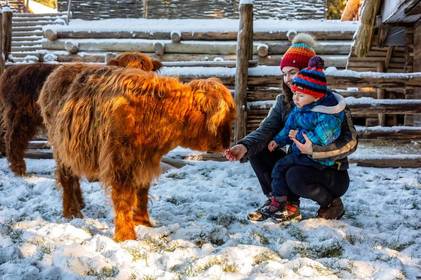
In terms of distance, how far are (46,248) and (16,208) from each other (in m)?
1.53

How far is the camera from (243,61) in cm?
680

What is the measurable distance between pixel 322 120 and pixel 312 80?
1.05 ft

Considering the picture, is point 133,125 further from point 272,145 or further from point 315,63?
point 315,63

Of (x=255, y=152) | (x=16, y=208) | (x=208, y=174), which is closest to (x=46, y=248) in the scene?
(x=16, y=208)

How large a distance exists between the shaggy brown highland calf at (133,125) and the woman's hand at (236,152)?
0.71ft

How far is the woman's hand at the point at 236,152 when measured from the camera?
3637 millimetres

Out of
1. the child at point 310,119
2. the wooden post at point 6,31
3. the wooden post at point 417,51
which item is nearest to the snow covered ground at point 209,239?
the child at point 310,119

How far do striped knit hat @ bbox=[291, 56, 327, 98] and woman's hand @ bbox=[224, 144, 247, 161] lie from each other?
25.0 inches

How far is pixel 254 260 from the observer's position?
3.00 m

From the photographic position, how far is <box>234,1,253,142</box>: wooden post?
22.1ft

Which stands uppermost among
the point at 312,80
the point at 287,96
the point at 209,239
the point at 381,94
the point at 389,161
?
the point at 312,80

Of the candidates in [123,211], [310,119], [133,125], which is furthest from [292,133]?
[123,211]

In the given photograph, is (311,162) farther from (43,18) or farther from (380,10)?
(43,18)

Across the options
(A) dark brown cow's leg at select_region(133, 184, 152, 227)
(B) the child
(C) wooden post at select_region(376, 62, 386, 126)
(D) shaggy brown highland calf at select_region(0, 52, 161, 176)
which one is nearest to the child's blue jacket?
(B) the child
